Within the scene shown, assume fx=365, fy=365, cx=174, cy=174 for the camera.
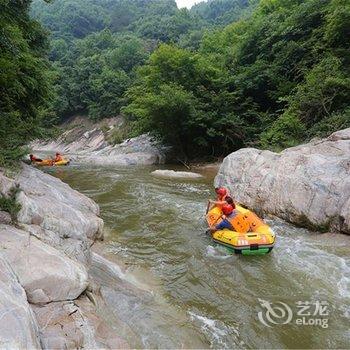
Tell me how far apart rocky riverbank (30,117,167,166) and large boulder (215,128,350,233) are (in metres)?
9.95

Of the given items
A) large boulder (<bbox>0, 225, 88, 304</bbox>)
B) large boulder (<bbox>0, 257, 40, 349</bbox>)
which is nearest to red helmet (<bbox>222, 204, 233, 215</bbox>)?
large boulder (<bbox>0, 225, 88, 304</bbox>)

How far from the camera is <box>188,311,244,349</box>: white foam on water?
14.7 feet

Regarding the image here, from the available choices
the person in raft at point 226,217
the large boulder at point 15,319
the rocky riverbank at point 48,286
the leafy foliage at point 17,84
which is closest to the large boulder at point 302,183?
the person in raft at point 226,217

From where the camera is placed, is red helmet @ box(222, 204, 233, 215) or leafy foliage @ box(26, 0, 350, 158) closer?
red helmet @ box(222, 204, 233, 215)

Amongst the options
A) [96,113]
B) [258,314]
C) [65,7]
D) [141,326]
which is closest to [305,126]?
[258,314]

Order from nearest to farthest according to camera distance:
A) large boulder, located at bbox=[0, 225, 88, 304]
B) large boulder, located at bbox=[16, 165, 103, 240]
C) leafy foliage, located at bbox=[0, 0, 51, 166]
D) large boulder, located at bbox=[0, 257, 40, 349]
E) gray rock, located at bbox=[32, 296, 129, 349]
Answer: large boulder, located at bbox=[0, 257, 40, 349]
gray rock, located at bbox=[32, 296, 129, 349]
large boulder, located at bbox=[0, 225, 88, 304]
large boulder, located at bbox=[16, 165, 103, 240]
leafy foliage, located at bbox=[0, 0, 51, 166]

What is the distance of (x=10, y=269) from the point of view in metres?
4.13

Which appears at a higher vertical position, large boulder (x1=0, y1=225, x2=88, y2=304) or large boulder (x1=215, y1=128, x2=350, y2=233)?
large boulder (x1=0, y1=225, x2=88, y2=304)

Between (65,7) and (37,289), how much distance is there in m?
93.5

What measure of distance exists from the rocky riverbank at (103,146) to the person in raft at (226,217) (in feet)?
35.2

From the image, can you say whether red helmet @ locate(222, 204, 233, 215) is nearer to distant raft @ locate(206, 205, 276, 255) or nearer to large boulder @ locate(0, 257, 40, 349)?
distant raft @ locate(206, 205, 276, 255)

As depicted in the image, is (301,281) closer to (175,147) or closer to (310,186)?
(310,186)

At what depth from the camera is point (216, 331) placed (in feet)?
15.5

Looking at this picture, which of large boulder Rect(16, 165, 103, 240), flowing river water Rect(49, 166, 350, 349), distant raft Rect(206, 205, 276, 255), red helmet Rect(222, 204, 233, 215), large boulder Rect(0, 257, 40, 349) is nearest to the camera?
large boulder Rect(0, 257, 40, 349)
